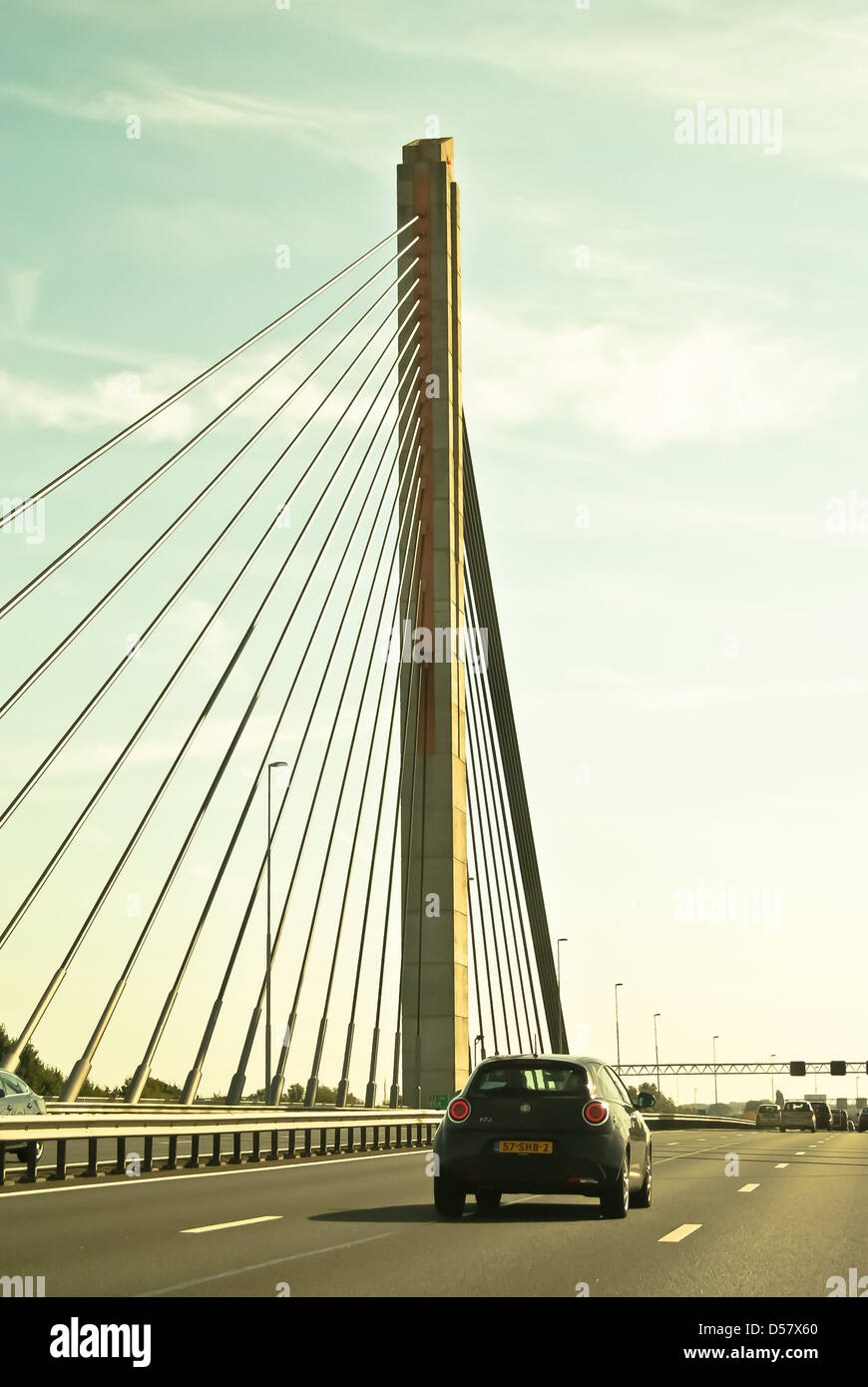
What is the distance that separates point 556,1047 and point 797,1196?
22834 mm

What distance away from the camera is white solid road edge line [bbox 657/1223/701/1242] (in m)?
12.4

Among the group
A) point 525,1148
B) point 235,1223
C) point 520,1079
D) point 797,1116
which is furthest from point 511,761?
point 797,1116

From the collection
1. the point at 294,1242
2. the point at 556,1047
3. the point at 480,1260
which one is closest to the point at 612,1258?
the point at 480,1260

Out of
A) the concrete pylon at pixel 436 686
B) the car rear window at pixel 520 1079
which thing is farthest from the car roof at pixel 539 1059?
the concrete pylon at pixel 436 686

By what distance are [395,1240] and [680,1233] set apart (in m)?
2.52

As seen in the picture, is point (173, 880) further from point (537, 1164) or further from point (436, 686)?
point (436, 686)

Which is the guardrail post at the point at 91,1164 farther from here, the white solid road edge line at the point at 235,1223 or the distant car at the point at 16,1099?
the white solid road edge line at the point at 235,1223

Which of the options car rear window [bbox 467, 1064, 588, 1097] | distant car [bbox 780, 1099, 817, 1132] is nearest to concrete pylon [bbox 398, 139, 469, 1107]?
car rear window [bbox 467, 1064, 588, 1097]

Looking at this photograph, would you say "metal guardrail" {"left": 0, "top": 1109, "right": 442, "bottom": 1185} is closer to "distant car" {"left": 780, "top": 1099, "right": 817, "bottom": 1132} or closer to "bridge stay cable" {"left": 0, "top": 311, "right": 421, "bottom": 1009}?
"bridge stay cable" {"left": 0, "top": 311, "right": 421, "bottom": 1009}

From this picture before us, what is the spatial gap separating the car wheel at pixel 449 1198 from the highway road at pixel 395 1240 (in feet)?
0.57

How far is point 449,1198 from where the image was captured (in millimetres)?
13992

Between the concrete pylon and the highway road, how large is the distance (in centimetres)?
1386

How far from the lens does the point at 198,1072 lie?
2134 cm
